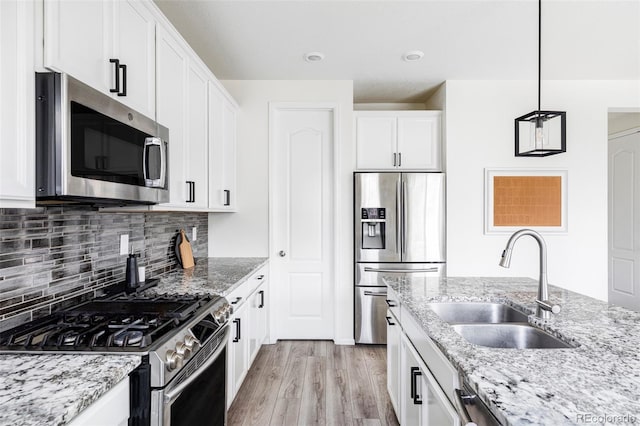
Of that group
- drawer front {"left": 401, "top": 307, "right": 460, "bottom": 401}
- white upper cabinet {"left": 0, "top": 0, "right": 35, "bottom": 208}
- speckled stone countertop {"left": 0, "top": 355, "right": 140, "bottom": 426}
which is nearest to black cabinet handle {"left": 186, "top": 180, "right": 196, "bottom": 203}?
white upper cabinet {"left": 0, "top": 0, "right": 35, "bottom": 208}

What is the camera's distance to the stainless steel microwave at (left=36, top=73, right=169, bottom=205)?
110 cm

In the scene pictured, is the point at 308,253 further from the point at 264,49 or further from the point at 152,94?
the point at 152,94

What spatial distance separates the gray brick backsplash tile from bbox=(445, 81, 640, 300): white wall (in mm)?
2926

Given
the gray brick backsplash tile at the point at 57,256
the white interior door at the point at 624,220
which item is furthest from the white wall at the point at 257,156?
the white interior door at the point at 624,220

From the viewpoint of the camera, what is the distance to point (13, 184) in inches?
39.4

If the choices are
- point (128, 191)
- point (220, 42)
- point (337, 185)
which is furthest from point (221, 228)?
point (128, 191)

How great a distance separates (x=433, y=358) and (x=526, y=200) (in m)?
2.89

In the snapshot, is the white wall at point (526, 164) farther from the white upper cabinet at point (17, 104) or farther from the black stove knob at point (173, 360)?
the white upper cabinet at point (17, 104)

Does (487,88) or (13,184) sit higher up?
(487,88)

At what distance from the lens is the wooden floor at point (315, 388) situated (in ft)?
7.48

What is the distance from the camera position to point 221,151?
3.01 meters

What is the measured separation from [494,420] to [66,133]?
4.75 feet

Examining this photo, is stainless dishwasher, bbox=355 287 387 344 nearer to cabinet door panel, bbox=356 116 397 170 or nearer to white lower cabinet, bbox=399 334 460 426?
cabinet door panel, bbox=356 116 397 170

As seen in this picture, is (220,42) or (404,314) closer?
(404,314)
